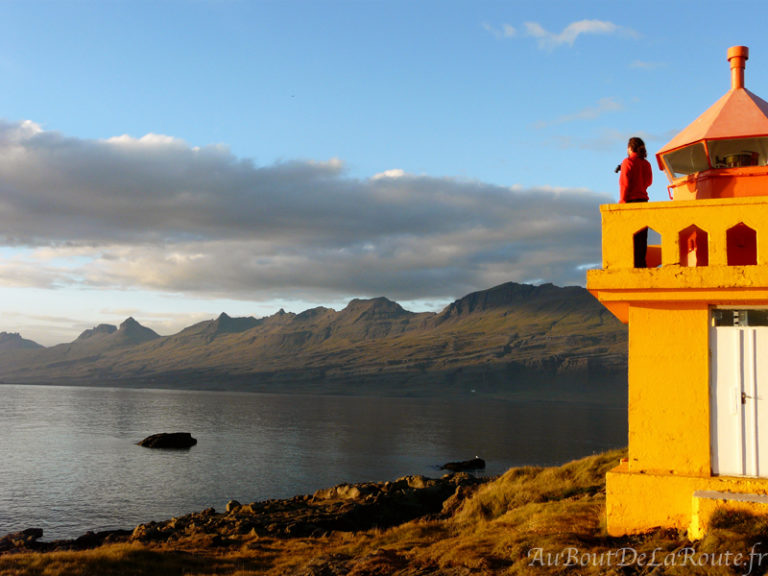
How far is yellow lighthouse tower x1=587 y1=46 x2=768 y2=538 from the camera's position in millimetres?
9266

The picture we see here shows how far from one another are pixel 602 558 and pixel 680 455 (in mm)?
2129

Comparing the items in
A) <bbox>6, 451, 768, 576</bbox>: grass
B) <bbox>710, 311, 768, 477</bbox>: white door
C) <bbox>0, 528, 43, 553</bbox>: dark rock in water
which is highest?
<bbox>710, 311, 768, 477</bbox>: white door

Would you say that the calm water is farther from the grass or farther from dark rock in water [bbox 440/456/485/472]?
the grass

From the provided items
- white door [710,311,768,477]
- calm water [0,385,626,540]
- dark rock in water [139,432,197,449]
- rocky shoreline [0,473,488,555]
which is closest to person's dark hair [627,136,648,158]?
white door [710,311,768,477]

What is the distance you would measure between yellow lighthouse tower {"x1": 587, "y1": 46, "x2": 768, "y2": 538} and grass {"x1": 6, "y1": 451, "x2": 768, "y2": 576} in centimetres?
70

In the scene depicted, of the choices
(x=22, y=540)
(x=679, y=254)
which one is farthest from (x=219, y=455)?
(x=679, y=254)

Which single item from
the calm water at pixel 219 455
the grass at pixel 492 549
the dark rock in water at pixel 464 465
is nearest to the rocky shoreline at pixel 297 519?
the grass at pixel 492 549

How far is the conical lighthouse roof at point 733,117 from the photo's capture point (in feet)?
33.8

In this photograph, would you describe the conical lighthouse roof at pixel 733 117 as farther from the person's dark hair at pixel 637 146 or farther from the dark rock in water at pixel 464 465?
the dark rock in water at pixel 464 465

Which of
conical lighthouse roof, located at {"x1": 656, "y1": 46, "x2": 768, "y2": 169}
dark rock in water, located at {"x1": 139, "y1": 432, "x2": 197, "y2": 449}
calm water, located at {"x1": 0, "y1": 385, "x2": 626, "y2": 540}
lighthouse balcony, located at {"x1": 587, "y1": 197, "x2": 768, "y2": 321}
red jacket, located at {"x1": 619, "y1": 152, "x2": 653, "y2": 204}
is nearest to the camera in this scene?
lighthouse balcony, located at {"x1": 587, "y1": 197, "x2": 768, "y2": 321}

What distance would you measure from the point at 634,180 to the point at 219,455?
58.1 meters

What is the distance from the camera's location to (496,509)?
17.8 meters

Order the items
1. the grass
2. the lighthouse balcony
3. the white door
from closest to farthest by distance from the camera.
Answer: the grass, the lighthouse balcony, the white door

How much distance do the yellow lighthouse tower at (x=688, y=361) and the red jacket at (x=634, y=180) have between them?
0.63 metres
